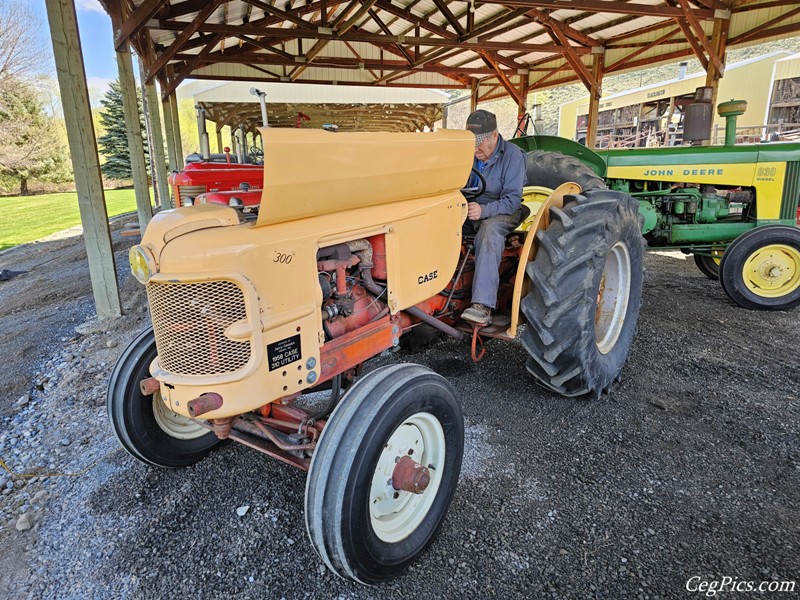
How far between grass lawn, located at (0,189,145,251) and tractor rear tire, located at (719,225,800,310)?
11.9 meters

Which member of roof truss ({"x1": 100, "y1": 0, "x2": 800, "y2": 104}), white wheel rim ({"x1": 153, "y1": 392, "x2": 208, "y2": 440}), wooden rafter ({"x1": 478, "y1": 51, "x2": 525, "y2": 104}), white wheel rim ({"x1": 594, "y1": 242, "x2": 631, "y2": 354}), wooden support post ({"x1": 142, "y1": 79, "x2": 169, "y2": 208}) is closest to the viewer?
white wheel rim ({"x1": 153, "y1": 392, "x2": 208, "y2": 440})

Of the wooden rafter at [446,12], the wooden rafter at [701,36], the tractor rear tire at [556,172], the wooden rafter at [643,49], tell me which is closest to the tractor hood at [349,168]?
the tractor rear tire at [556,172]

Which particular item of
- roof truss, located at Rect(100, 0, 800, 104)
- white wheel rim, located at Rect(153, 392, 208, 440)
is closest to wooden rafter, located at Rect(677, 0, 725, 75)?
roof truss, located at Rect(100, 0, 800, 104)

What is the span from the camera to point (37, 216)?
51.2ft

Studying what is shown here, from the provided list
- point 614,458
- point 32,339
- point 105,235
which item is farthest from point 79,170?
point 614,458

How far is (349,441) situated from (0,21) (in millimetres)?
30899

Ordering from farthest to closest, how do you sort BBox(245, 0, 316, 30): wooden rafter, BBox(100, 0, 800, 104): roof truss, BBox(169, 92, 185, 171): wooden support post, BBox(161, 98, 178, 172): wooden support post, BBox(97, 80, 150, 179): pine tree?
BBox(97, 80, 150, 179): pine tree → BBox(169, 92, 185, 171): wooden support post → BBox(161, 98, 178, 172): wooden support post → BBox(100, 0, 800, 104): roof truss → BBox(245, 0, 316, 30): wooden rafter

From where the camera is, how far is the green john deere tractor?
16.1 ft

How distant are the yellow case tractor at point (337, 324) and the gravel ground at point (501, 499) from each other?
0.85 feet

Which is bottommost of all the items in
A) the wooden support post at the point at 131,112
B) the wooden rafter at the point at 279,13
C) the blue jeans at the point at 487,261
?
the blue jeans at the point at 487,261

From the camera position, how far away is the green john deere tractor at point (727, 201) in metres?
4.91

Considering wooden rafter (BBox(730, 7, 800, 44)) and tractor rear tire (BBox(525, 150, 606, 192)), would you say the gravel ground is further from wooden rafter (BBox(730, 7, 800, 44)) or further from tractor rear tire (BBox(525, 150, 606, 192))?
wooden rafter (BBox(730, 7, 800, 44))

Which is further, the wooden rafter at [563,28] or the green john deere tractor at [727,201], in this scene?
the wooden rafter at [563,28]

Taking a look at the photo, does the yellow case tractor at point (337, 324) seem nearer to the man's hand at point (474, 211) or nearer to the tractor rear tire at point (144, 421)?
the tractor rear tire at point (144, 421)
